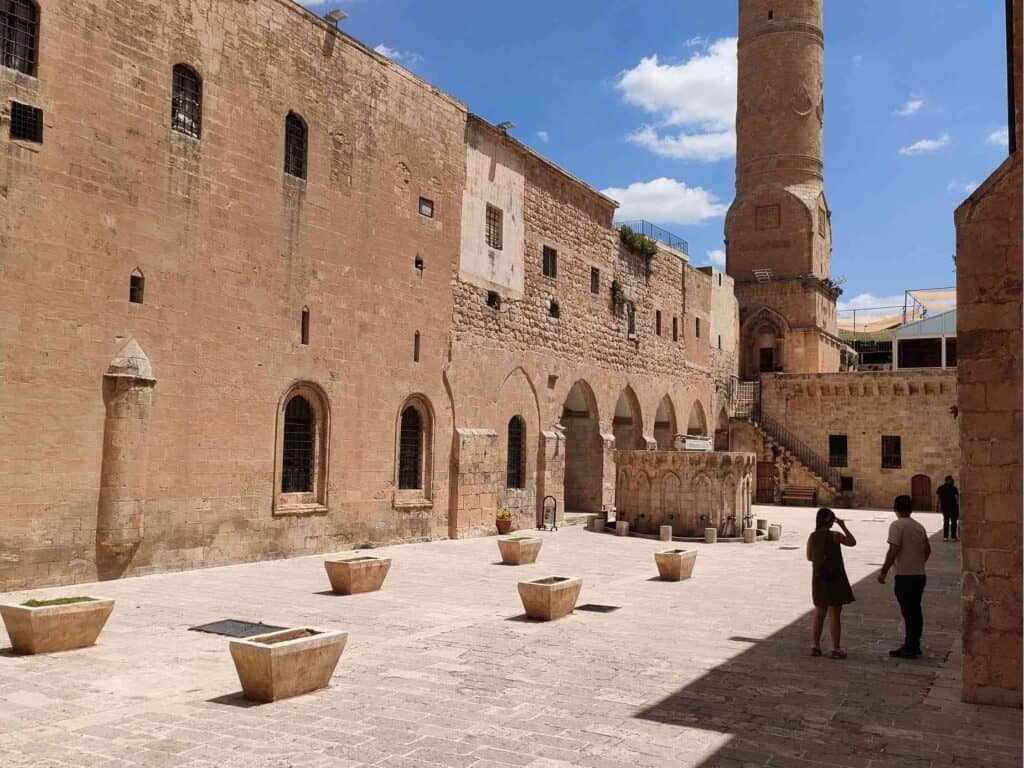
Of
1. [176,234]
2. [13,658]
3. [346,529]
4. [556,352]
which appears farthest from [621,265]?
[13,658]

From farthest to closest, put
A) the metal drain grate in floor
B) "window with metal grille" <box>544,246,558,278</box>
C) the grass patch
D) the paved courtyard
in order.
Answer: "window with metal grille" <box>544,246,558,278</box>, the metal drain grate in floor, the grass patch, the paved courtyard

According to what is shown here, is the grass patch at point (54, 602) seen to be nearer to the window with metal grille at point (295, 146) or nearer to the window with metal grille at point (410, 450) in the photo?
the window with metal grille at point (295, 146)

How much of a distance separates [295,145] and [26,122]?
4725 mm

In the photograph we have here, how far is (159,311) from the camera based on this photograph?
1226cm

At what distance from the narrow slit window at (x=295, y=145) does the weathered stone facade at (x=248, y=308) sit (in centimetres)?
6

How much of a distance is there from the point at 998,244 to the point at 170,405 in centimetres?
1036

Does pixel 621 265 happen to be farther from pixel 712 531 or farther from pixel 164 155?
pixel 164 155

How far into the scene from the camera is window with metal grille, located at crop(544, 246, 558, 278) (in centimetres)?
2198

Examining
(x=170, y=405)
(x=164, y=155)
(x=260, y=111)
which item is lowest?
(x=170, y=405)

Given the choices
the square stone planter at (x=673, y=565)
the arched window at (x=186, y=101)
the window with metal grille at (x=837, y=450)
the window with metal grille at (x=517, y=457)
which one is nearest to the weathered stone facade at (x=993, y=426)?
the square stone planter at (x=673, y=565)

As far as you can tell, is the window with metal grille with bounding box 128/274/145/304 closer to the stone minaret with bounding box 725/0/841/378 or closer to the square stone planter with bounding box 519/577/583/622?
the square stone planter with bounding box 519/577/583/622

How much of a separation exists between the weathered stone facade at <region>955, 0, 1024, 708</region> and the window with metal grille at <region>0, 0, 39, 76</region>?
10.7m

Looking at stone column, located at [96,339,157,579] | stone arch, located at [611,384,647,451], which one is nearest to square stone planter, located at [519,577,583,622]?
stone column, located at [96,339,157,579]

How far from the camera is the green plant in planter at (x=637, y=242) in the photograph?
26125 mm
